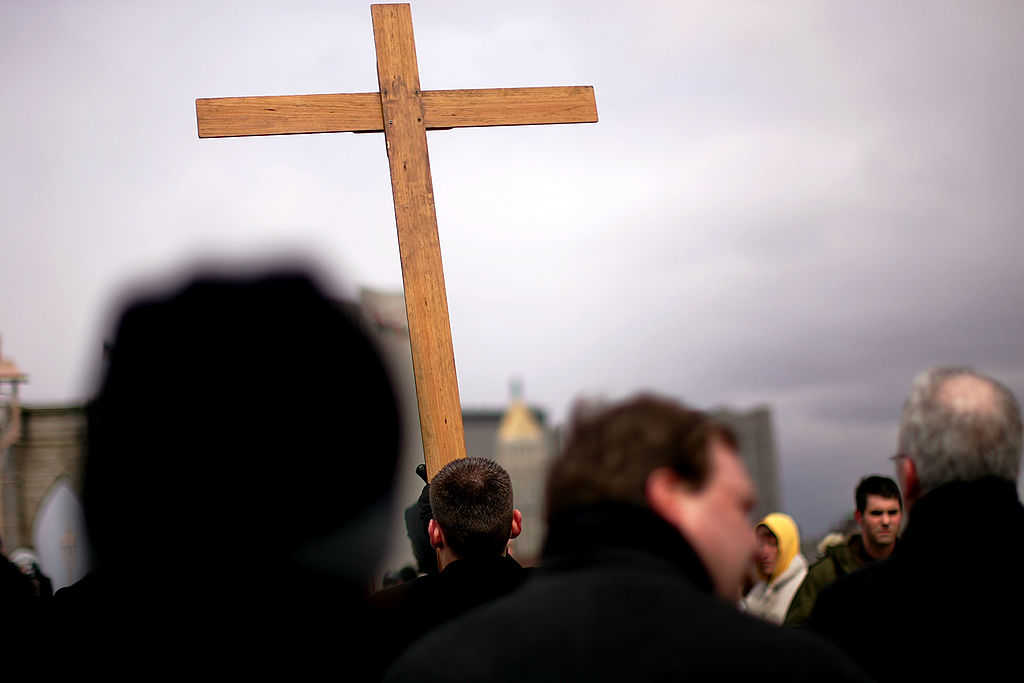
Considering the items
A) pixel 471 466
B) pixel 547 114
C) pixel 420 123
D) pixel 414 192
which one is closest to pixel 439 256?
pixel 414 192

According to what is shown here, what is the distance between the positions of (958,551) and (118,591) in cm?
218

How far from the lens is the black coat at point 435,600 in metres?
2.96

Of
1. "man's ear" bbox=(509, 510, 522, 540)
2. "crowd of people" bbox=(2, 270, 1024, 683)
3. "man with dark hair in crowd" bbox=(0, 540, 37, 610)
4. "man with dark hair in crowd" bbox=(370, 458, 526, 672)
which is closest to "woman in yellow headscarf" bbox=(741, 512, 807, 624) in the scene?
"crowd of people" bbox=(2, 270, 1024, 683)

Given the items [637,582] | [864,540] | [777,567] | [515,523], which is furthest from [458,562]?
[777,567]

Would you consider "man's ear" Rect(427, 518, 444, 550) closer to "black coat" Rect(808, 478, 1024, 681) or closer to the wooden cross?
the wooden cross

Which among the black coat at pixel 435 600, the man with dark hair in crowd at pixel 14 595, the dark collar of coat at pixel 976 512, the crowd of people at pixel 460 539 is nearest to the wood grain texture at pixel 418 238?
the crowd of people at pixel 460 539

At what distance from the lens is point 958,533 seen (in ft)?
7.20

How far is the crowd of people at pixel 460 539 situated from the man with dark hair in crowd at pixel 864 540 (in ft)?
0.04

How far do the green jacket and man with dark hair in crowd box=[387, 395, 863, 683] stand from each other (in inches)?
144

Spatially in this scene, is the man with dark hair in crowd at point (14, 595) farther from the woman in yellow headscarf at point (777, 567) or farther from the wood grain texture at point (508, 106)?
the woman in yellow headscarf at point (777, 567)

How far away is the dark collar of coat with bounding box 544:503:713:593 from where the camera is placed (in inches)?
65.2

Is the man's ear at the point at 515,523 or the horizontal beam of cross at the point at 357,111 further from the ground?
the horizontal beam of cross at the point at 357,111

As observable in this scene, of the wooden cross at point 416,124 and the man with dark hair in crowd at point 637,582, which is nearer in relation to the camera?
the man with dark hair in crowd at point 637,582

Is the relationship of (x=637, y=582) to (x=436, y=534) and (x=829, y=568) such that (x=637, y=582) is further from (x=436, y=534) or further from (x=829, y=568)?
(x=829, y=568)
